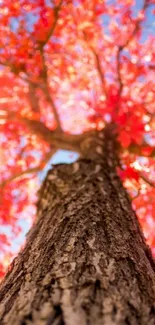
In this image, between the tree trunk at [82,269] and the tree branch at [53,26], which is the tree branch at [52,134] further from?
the tree trunk at [82,269]

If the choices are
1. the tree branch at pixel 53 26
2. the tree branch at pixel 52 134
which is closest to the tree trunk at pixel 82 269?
the tree branch at pixel 52 134

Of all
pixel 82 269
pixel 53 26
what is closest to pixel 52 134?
pixel 53 26

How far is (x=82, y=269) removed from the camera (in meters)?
1.96

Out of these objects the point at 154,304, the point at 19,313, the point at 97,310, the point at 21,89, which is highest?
the point at 21,89

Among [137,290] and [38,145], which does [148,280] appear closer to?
[137,290]

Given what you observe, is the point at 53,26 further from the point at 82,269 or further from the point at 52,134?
the point at 82,269

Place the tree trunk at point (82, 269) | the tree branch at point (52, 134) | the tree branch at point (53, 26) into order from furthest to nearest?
the tree branch at point (52, 134) < the tree branch at point (53, 26) < the tree trunk at point (82, 269)

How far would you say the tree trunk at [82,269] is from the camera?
156cm

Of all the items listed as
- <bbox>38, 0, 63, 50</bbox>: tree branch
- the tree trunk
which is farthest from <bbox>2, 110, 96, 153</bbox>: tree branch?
the tree trunk

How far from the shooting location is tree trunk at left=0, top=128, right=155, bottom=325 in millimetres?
1556

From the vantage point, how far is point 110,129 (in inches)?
297

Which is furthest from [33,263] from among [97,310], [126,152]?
[126,152]

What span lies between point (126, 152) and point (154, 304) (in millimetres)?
5961

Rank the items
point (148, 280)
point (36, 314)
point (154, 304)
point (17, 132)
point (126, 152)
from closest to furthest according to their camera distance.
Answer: point (36, 314) → point (154, 304) → point (148, 280) → point (126, 152) → point (17, 132)
